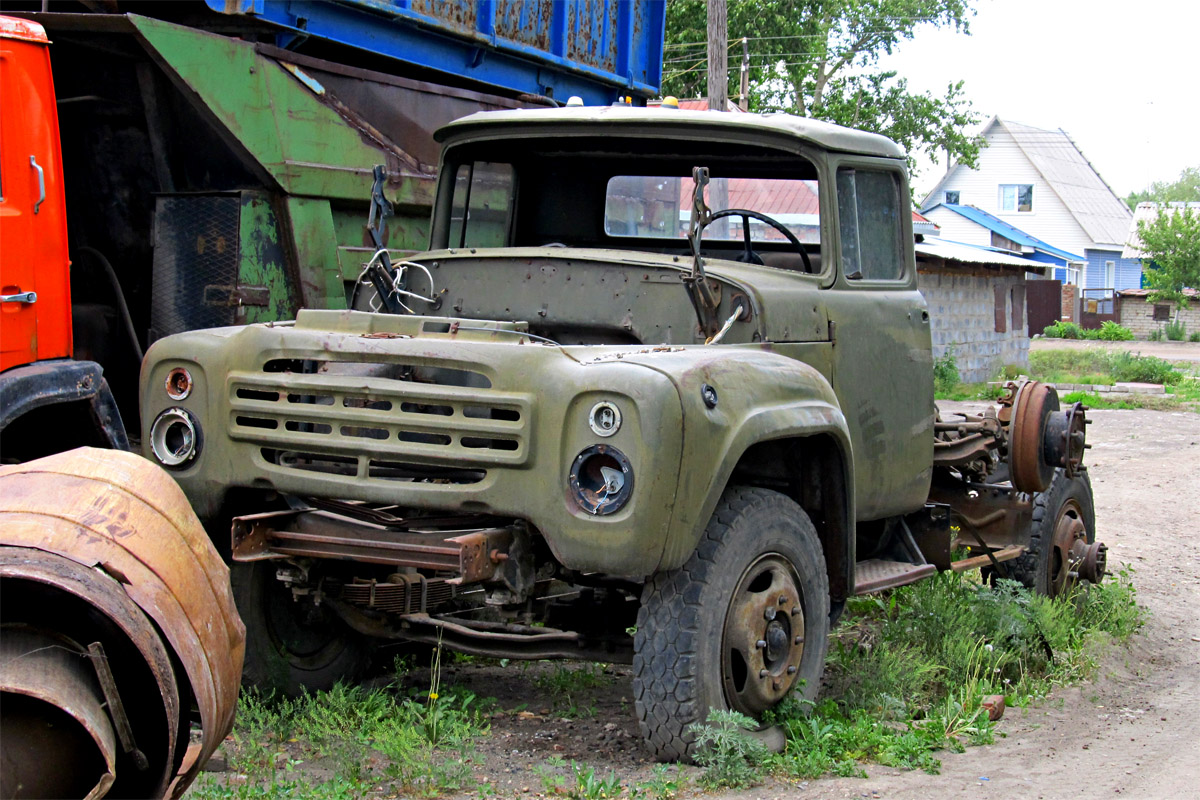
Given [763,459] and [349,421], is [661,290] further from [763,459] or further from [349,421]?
[349,421]

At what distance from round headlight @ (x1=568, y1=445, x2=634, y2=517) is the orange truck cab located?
2337 millimetres

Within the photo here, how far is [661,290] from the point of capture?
4.73 meters

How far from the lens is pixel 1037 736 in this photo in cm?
485

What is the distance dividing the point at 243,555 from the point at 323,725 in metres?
0.68

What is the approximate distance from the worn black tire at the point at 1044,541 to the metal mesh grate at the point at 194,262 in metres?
4.11

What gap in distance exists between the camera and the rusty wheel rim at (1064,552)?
6730mm

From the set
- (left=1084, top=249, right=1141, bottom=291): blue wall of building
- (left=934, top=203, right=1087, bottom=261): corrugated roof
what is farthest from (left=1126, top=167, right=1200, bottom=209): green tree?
(left=934, top=203, right=1087, bottom=261): corrugated roof

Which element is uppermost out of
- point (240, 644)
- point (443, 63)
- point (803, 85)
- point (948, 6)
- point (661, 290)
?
point (948, 6)

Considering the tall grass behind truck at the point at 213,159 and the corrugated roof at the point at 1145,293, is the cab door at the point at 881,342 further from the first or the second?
the corrugated roof at the point at 1145,293

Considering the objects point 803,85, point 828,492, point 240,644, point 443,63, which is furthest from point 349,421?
point 803,85

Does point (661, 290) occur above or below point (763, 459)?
above

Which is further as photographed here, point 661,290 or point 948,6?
point 948,6

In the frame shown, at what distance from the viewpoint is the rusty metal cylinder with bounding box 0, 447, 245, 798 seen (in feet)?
9.16

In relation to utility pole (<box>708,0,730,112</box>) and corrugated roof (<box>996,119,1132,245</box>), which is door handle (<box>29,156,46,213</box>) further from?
corrugated roof (<box>996,119,1132,245</box>)
